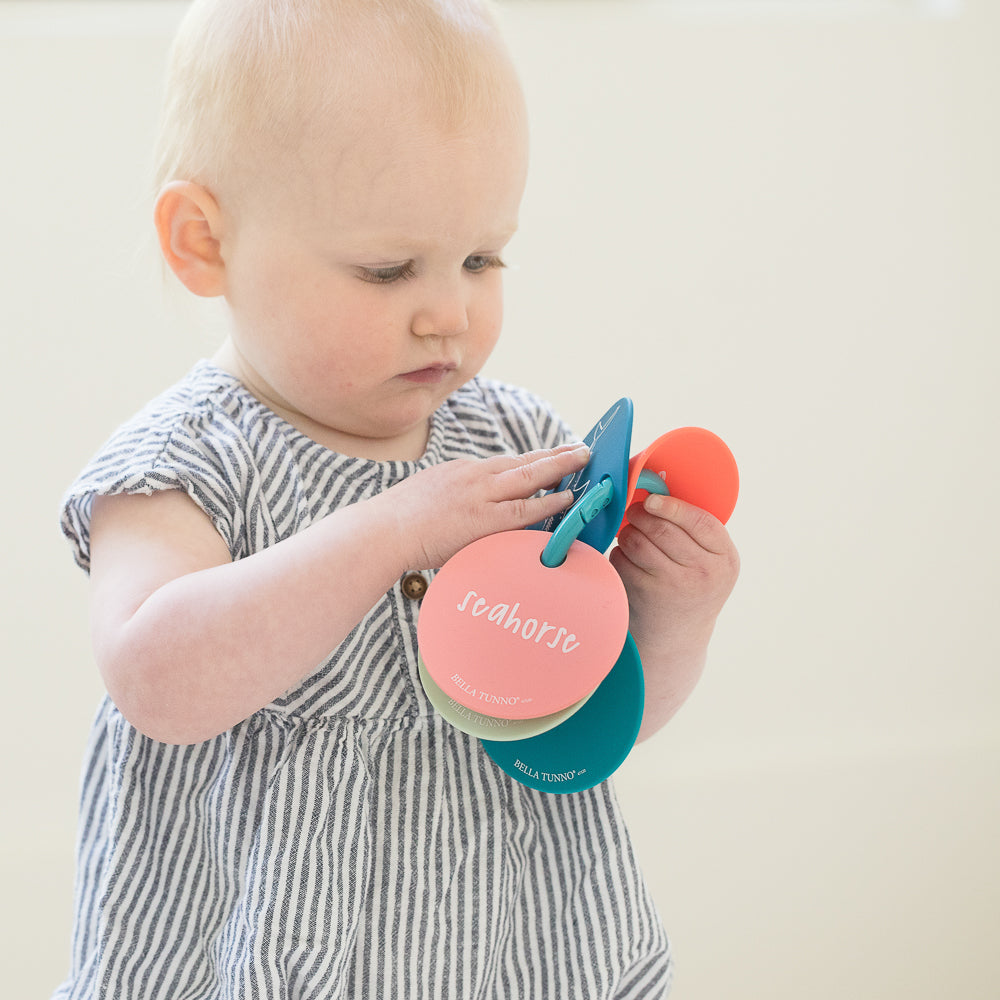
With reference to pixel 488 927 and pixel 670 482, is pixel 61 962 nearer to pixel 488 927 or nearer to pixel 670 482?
pixel 488 927

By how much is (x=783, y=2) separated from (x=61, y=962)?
1.16 m

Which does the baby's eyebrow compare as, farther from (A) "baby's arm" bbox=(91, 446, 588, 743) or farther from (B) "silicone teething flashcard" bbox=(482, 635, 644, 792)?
(B) "silicone teething flashcard" bbox=(482, 635, 644, 792)

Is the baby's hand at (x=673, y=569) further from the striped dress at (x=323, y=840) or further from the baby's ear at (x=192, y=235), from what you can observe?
the baby's ear at (x=192, y=235)

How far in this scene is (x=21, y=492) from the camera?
3.55 ft

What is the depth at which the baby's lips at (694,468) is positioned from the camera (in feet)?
1.89

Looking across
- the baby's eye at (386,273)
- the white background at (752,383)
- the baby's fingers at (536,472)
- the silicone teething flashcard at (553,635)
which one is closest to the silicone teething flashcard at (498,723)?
the silicone teething flashcard at (553,635)

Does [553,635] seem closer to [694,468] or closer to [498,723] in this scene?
[498,723]

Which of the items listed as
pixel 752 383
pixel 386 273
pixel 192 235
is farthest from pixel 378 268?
pixel 752 383

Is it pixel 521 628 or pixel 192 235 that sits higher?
pixel 192 235

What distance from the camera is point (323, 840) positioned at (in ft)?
1.97

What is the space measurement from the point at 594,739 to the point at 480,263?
0.26 meters

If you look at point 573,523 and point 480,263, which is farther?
point 480,263

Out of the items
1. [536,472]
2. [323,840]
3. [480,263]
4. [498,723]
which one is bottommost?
[323,840]

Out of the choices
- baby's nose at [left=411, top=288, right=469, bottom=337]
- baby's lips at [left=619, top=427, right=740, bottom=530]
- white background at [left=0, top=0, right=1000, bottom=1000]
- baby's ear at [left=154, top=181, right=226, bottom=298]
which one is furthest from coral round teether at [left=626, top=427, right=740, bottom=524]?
white background at [left=0, top=0, right=1000, bottom=1000]
